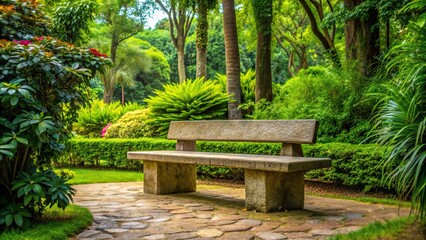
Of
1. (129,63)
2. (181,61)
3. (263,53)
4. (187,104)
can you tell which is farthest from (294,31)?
(187,104)

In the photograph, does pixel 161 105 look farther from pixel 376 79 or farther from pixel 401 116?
pixel 401 116

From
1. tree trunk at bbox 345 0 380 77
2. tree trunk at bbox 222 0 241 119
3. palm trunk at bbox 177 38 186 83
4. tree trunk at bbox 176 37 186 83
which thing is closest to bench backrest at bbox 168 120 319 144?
tree trunk at bbox 345 0 380 77

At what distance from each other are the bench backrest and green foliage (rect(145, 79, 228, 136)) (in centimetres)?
352

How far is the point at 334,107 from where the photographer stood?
29.9 feet

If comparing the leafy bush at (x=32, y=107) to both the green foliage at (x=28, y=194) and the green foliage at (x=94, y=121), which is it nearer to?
the green foliage at (x=28, y=194)

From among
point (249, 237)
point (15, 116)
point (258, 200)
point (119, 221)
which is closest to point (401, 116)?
point (249, 237)

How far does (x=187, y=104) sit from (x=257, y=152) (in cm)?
343

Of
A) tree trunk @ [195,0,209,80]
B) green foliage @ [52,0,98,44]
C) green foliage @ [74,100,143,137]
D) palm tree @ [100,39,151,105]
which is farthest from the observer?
palm tree @ [100,39,151,105]

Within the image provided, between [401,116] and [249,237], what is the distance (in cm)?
170

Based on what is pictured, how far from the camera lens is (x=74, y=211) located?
5.06 metres

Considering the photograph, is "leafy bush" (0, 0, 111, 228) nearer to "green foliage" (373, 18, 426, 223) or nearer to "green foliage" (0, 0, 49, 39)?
"green foliage" (0, 0, 49, 39)

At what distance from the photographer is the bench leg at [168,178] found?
6887mm

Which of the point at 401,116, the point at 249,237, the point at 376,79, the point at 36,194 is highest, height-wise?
the point at 376,79

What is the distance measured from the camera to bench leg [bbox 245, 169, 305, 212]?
5.34 meters
